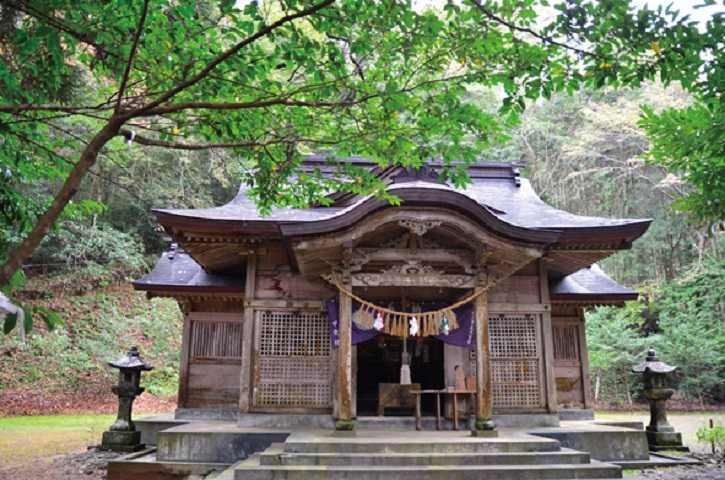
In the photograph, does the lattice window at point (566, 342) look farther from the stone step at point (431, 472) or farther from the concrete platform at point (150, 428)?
the concrete platform at point (150, 428)

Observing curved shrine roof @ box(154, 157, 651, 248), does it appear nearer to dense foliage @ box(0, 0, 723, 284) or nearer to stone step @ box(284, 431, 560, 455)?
dense foliage @ box(0, 0, 723, 284)

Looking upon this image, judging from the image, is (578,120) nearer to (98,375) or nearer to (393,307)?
(393,307)

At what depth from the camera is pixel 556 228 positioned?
9852mm

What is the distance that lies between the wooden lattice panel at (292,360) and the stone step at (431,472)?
2667 millimetres

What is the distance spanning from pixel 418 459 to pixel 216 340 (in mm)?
5930

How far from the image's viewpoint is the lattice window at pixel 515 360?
33.1 feet

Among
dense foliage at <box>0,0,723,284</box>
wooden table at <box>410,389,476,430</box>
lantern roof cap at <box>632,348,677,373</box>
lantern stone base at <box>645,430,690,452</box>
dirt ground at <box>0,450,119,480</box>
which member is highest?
dense foliage at <box>0,0,723,284</box>

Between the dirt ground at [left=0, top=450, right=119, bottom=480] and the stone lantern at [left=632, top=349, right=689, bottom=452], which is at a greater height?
the stone lantern at [left=632, top=349, right=689, bottom=452]

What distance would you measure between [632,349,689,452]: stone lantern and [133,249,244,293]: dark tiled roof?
854cm

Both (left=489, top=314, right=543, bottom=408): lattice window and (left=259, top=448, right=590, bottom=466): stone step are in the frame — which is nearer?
(left=259, top=448, right=590, bottom=466): stone step

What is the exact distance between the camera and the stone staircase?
6984mm

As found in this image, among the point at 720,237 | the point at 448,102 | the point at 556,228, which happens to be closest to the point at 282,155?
the point at 448,102

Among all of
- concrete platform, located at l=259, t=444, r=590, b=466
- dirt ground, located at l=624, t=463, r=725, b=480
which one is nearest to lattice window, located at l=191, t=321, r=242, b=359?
concrete platform, located at l=259, t=444, r=590, b=466

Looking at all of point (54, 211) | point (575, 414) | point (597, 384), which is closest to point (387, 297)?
point (575, 414)
